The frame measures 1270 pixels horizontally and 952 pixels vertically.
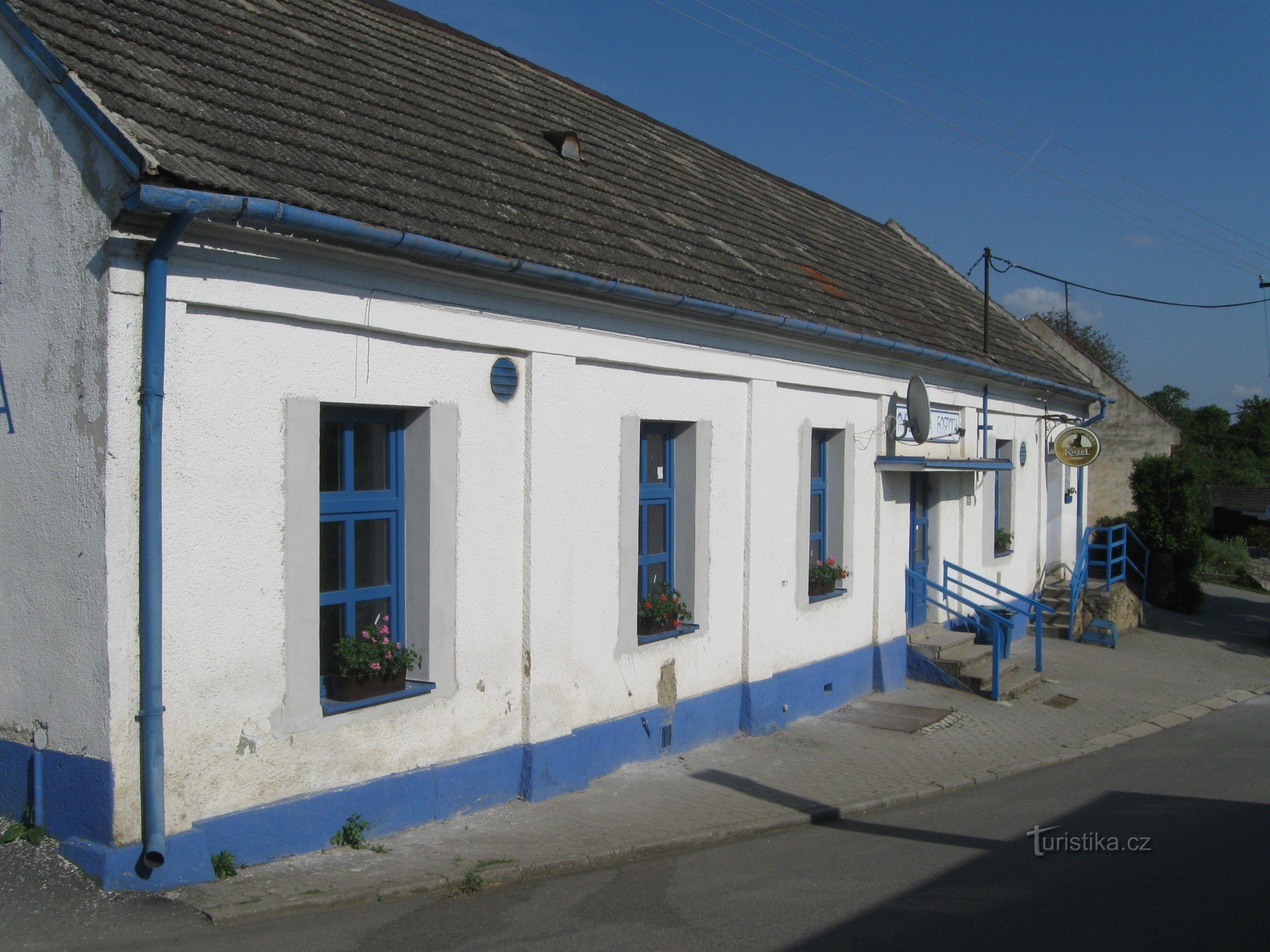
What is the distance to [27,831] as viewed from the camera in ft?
17.5

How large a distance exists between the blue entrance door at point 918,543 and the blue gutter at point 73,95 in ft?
33.3

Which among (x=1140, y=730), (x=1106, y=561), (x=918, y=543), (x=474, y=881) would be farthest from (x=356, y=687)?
(x=1106, y=561)

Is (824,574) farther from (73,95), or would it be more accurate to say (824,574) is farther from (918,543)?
(73,95)

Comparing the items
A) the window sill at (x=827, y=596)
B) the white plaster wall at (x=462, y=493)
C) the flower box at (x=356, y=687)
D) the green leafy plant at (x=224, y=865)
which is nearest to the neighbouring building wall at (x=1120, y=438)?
the window sill at (x=827, y=596)

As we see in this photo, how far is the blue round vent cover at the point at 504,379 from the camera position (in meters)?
7.02

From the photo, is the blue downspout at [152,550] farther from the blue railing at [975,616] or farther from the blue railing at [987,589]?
the blue railing at [987,589]

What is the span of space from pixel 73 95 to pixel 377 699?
3.67m

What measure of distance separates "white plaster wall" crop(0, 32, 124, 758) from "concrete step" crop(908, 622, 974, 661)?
953cm

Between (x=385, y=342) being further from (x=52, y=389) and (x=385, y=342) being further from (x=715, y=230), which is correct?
(x=715, y=230)

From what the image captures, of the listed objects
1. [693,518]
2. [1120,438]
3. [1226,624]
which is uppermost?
[1120,438]

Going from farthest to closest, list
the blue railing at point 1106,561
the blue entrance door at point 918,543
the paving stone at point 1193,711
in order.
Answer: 1. the blue railing at point 1106,561
2. the blue entrance door at point 918,543
3. the paving stone at point 1193,711

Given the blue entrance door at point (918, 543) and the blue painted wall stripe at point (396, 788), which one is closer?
the blue painted wall stripe at point (396, 788)

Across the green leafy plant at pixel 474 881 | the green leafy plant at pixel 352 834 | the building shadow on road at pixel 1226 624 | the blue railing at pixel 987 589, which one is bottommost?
the building shadow on road at pixel 1226 624

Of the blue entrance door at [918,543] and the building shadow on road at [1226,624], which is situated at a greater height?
the blue entrance door at [918,543]
